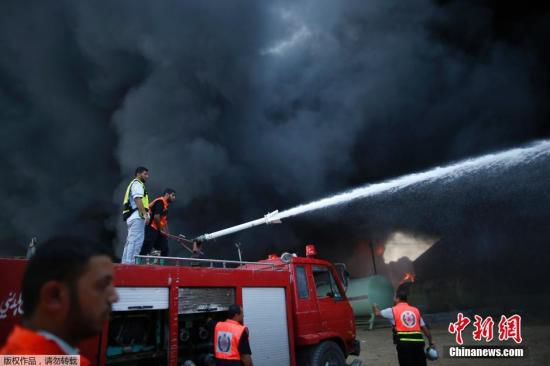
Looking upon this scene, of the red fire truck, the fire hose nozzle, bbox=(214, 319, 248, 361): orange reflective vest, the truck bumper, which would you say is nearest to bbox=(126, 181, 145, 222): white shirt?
the red fire truck

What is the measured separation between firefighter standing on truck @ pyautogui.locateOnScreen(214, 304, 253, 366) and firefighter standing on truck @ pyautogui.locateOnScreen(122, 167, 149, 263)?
2.46 meters

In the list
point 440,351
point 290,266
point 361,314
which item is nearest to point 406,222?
point 361,314

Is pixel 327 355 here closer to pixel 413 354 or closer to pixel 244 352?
pixel 413 354

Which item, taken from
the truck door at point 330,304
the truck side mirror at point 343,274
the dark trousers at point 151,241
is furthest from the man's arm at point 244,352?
the truck side mirror at point 343,274

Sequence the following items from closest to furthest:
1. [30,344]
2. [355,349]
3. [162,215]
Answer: [30,344] < [162,215] < [355,349]

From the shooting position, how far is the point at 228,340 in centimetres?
446

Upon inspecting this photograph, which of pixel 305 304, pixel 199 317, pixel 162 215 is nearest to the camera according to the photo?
pixel 199 317

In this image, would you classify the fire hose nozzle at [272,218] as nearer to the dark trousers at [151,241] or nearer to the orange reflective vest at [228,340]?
the dark trousers at [151,241]

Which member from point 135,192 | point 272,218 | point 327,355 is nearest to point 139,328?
point 135,192

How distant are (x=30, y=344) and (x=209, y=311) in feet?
14.1

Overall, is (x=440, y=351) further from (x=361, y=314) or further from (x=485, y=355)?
(x=361, y=314)

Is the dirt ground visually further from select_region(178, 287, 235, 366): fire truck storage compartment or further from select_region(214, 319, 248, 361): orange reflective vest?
select_region(214, 319, 248, 361): orange reflective vest

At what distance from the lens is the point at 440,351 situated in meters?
10.4

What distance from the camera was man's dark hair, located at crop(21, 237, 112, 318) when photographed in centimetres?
125
